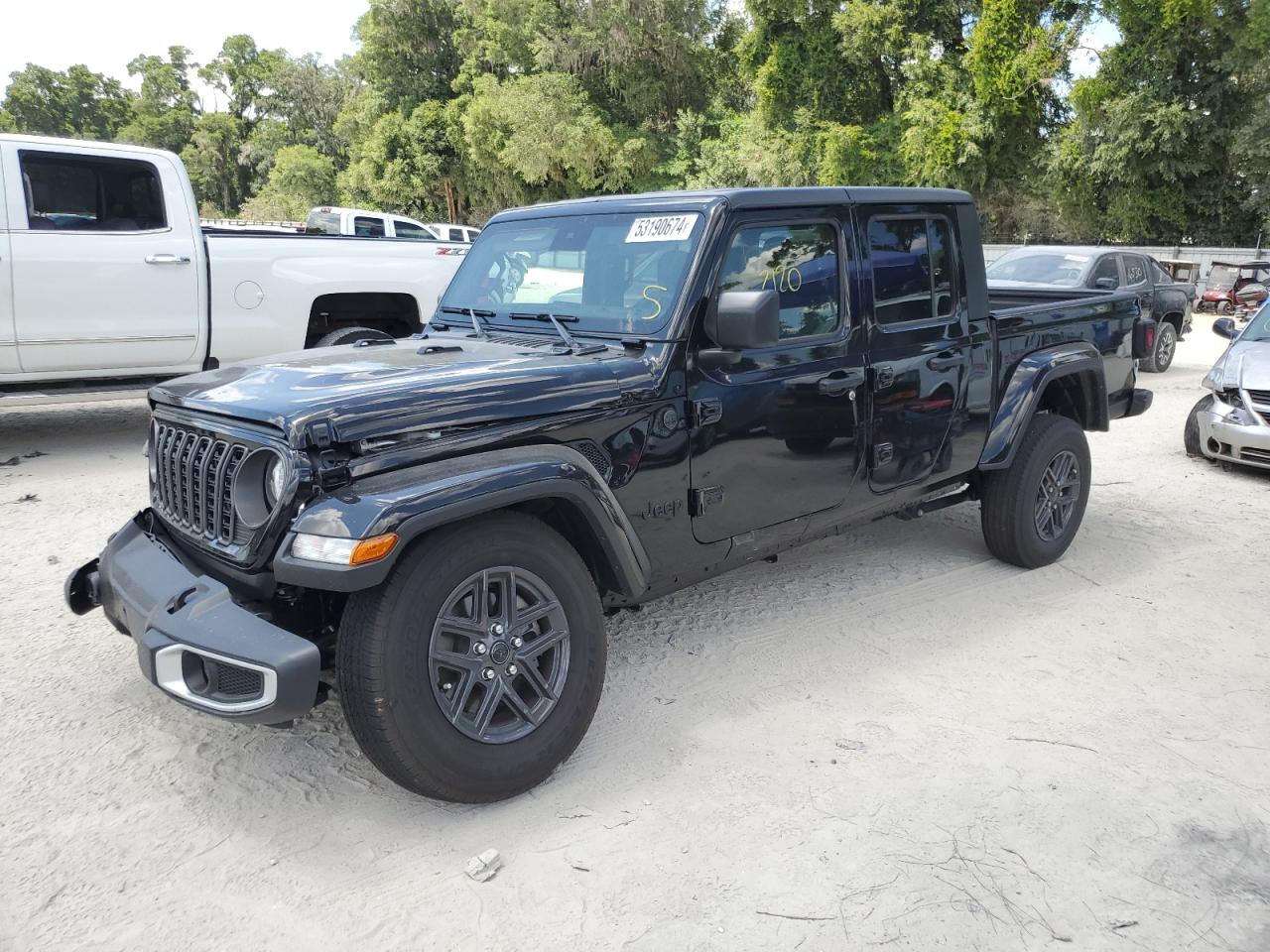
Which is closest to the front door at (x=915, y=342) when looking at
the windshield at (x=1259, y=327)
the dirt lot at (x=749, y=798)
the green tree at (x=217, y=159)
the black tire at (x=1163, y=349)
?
the dirt lot at (x=749, y=798)

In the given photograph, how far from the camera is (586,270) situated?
3.83 m

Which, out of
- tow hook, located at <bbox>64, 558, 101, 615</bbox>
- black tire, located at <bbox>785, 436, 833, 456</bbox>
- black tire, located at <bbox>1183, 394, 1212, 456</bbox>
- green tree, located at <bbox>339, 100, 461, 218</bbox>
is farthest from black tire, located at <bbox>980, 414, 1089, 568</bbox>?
green tree, located at <bbox>339, 100, 461, 218</bbox>

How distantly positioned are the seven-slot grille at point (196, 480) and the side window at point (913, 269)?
8.68ft

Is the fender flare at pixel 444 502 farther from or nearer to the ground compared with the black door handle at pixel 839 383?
nearer to the ground

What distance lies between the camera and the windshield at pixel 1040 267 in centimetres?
1125

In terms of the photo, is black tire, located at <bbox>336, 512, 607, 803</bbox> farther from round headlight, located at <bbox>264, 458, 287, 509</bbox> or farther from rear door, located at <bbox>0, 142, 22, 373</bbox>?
rear door, located at <bbox>0, 142, 22, 373</bbox>

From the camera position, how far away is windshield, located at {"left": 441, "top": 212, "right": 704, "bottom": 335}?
11.6 ft

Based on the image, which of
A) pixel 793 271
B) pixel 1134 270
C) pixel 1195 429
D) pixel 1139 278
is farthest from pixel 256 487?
pixel 1139 278

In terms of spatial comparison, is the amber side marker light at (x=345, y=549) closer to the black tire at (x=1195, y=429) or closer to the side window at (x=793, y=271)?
the side window at (x=793, y=271)

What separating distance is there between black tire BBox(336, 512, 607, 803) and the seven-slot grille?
59cm

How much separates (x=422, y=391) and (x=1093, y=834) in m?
2.43

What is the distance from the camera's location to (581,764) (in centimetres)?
328

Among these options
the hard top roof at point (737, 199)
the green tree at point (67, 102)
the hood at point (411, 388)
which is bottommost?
the hood at point (411, 388)

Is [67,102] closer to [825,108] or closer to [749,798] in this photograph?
[825,108]
